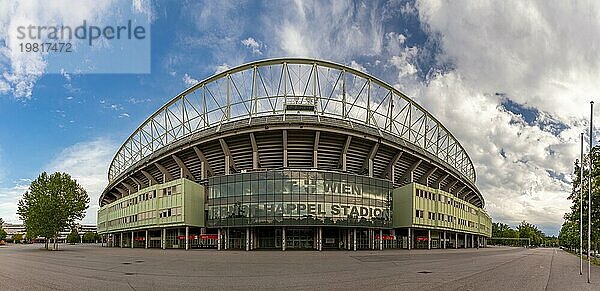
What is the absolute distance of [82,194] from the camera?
2916 inches

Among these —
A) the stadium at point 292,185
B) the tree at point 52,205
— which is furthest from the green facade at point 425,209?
the tree at point 52,205

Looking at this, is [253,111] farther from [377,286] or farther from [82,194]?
[377,286]

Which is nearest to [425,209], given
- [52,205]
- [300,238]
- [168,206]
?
[300,238]

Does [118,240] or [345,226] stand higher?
[345,226]

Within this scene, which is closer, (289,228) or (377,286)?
(377,286)

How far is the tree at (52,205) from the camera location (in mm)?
67938

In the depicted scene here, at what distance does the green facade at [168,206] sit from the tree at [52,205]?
338 inches

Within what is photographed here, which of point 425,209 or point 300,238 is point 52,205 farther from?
point 425,209

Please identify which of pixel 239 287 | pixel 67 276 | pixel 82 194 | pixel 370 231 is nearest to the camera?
pixel 239 287

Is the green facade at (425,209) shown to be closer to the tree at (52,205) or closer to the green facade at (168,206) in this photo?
the green facade at (168,206)

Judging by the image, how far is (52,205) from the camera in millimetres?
68250

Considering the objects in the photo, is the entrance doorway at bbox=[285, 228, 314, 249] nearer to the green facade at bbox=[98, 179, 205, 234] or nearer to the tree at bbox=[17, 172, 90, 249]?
the green facade at bbox=[98, 179, 205, 234]

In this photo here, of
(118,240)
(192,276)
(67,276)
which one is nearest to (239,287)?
(192,276)

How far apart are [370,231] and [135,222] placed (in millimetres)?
40177
